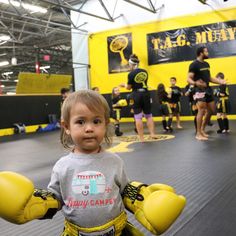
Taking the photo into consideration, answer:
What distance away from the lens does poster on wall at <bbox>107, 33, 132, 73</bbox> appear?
10.9 m

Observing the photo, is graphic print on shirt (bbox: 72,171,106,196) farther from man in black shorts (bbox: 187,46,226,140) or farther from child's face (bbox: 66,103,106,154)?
man in black shorts (bbox: 187,46,226,140)

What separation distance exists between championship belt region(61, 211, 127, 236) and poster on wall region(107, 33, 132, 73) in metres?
9.89

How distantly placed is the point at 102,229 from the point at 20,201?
0.29 meters

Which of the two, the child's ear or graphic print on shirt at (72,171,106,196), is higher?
the child's ear

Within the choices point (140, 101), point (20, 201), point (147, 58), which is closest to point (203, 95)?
point (140, 101)

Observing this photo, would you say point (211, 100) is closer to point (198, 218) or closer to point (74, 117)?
point (198, 218)


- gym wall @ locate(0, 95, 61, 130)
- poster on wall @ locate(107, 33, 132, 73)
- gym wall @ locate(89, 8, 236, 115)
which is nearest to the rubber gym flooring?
gym wall @ locate(0, 95, 61, 130)

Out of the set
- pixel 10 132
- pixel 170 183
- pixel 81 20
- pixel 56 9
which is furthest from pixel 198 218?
pixel 56 9

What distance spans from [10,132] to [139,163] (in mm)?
6072

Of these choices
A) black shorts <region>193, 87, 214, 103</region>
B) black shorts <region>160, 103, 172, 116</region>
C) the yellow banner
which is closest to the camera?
black shorts <region>193, 87, 214, 103</region>

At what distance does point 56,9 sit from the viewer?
487 inches

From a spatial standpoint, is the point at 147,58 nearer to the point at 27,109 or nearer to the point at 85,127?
the point at 27,109

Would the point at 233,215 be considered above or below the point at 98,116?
below

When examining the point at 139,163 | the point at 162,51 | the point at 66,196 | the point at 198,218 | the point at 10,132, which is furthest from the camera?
the point at 162,51
